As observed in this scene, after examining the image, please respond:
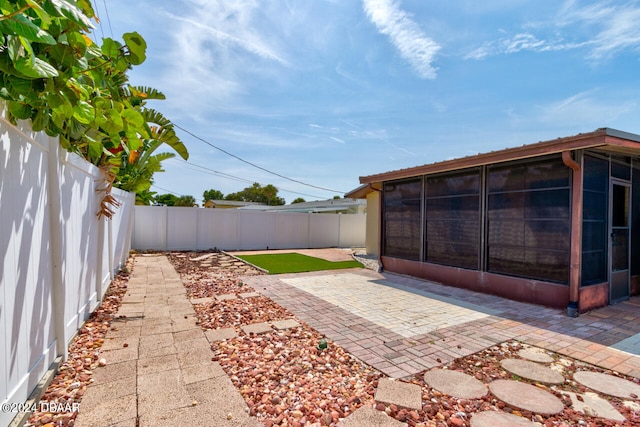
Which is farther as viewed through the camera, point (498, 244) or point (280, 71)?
point (280, 71)

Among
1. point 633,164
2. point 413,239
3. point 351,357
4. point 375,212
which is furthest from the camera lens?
point 375,212

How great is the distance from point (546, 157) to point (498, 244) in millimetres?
1934

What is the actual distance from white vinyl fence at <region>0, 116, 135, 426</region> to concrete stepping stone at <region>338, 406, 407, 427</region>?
2.36 metres

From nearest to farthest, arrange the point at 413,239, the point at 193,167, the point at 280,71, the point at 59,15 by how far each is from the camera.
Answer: the point at 59,15 < the point at 413,239 < the point at 280,71 < the point at 193,167

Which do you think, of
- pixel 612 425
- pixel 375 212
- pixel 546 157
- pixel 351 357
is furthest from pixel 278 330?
pixel 375 212

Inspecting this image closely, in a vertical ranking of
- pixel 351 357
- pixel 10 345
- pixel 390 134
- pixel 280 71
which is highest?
pixel 280 71

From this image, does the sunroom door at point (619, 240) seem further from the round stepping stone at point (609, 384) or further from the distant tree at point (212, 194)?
the distant tree at point (212, 194)

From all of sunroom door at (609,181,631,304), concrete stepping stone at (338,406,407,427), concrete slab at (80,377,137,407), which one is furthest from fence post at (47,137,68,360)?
sunroom door at (609,181,631,304)

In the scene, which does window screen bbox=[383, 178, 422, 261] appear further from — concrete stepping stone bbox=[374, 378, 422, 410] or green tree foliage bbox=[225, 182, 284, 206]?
green tree foliage bbox=[225, 182, 284, 206]

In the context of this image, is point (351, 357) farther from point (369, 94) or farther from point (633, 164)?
point (369, 94)

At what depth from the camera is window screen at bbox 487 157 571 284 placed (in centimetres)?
537

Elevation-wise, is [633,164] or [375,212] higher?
[633,164]

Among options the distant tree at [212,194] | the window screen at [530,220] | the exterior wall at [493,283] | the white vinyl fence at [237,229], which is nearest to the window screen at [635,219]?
the window screen at [530,220]

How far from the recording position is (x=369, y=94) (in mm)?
10891
